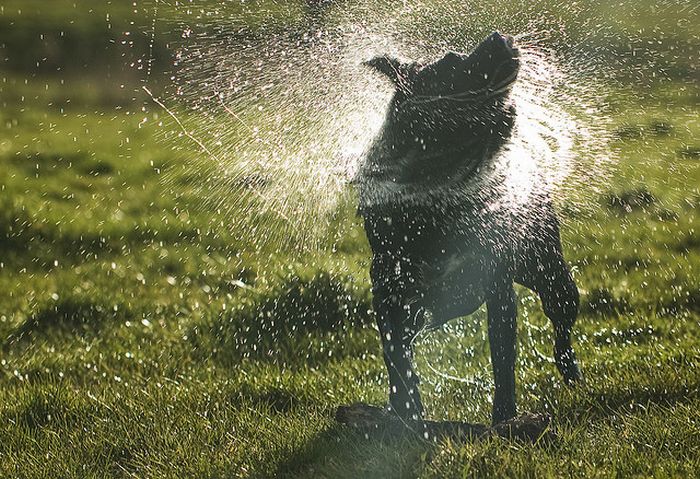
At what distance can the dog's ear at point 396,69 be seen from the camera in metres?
3.43

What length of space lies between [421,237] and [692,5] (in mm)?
13294

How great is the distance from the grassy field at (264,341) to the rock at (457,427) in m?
0.06

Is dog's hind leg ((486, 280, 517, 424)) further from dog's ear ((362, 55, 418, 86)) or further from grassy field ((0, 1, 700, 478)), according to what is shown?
dog's ear ((362, 55, 418, 86))

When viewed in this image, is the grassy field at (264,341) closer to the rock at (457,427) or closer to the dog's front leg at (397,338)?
the rock at (457,427)

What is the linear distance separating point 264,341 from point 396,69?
2.54m

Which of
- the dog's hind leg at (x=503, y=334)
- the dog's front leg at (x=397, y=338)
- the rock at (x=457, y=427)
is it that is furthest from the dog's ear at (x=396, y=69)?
the rock at (x=457, y=427)

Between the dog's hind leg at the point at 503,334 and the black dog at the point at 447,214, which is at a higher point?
the black dog at the point at 447,214

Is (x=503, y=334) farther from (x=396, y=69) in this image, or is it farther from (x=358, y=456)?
(x=396, y=69)

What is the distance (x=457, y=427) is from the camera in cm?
368

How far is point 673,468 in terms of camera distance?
3.46 metres

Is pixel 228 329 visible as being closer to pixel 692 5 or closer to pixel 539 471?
pixel 539 471

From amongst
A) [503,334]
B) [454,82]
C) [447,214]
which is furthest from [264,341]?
[454,82]

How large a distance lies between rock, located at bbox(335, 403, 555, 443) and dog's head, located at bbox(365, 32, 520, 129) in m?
1.28

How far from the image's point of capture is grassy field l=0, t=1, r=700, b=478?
3.79m
